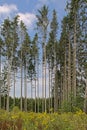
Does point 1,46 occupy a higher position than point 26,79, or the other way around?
point 1,46

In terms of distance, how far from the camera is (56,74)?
56.7m

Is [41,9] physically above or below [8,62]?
above

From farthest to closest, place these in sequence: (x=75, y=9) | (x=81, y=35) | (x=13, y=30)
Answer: (x=13, y=30)
(x=81, y=35)
(x=75, y=9)

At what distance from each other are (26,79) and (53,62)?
214 inches

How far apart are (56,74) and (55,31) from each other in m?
10.9

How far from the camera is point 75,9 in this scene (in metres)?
31.6

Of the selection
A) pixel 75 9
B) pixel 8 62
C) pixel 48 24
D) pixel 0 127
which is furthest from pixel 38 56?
pixel 0 127

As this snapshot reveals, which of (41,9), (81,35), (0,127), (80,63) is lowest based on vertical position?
(0,127)

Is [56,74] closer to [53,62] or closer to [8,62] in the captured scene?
[53,62]

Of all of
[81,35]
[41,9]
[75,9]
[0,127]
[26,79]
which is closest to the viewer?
[0,127]

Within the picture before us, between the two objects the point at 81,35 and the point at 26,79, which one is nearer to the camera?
the point at 81,35

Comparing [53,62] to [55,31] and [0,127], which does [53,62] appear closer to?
[55,31]

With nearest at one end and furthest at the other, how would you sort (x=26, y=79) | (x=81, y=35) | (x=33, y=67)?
(x=81, y=35), (x=26, y=79), (x=33, y=67)

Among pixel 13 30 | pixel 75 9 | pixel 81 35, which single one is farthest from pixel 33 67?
pixel 75 9
